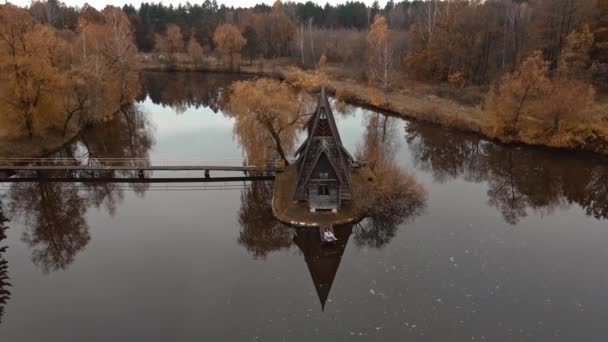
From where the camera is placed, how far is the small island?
27.7 m

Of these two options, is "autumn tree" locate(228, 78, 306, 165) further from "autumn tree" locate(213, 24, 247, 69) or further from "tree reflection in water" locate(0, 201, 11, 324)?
"autumn tree" locate(213, 24, 247, 69)

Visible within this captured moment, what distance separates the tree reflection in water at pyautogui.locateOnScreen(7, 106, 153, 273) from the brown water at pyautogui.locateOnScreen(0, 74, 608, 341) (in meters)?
0.15

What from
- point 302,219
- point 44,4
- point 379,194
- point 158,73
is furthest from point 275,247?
point 44,4

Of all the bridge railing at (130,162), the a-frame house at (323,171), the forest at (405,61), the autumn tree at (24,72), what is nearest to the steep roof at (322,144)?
the a-frame house at (323,171)

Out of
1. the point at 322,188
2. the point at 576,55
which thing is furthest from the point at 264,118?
the point at 576,55

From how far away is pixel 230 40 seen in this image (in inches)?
3952

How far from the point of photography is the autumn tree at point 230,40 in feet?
327

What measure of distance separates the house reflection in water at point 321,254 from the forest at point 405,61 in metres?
24.3

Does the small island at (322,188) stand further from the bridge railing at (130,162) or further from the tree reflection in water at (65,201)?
the tree reflection in water at (65,201)

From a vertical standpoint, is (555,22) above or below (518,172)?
above

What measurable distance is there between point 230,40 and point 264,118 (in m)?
72.9

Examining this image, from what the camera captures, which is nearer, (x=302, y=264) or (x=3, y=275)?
(x=3, y=275)

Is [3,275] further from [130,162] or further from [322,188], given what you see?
[322,188]

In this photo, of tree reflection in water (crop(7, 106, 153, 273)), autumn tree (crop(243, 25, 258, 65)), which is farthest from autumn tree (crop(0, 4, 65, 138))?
autumn tree (crop(243, 25, 258, 65))
